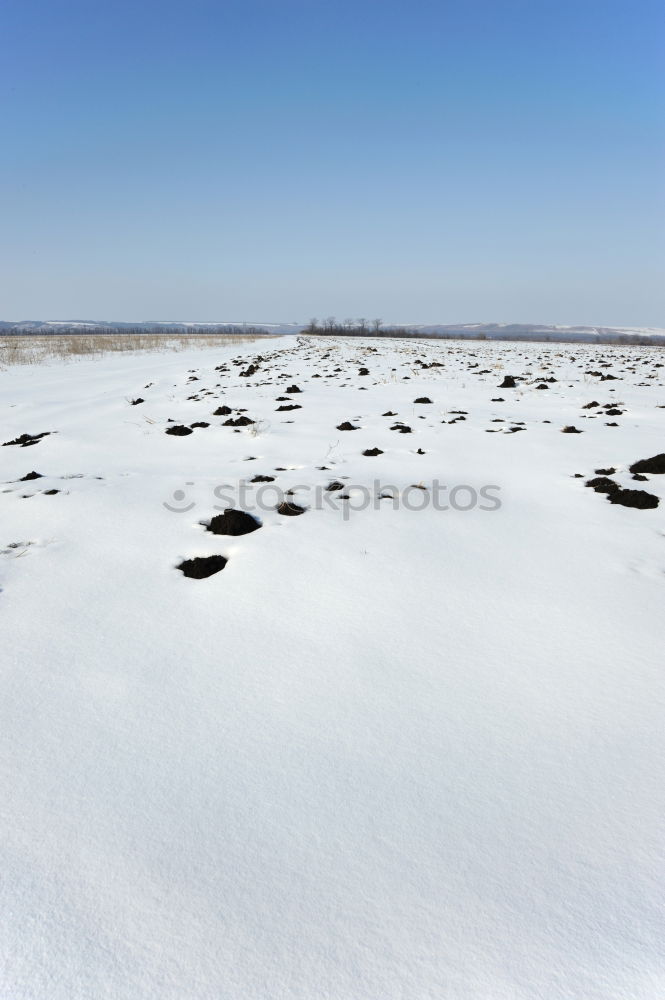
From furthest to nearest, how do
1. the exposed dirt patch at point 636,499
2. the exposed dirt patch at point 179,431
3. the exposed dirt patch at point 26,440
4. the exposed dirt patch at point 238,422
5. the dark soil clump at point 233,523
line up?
1. the exposed dirt patch at point 238,422
2. the exposed dirt patch at point 179,431
3. the exposed dirt patch at point 26,440
4. the exposed dirt patch at point 636,499
5. the dark soil clump at point 233,523

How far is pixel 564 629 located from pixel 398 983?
180 cm

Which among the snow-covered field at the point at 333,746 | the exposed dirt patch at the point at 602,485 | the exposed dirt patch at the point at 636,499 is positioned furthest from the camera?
the exposed dirt patch at the point at 602,485

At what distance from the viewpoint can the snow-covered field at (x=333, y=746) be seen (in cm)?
127

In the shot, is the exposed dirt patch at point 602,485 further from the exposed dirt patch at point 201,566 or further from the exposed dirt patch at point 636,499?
the exposed dirt patch at point 201,566

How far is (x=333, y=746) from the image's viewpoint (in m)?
1.91

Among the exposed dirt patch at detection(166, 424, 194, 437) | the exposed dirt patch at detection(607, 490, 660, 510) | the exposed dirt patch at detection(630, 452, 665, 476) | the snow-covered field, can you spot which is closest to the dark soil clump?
the snow-covered field

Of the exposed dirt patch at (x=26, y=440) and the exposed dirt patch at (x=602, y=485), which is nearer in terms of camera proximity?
the exposed dirt patch at (x=602, y=485)

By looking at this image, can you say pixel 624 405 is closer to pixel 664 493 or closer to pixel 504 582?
pixel 664 493

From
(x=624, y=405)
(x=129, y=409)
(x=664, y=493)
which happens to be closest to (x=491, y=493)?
(x=664, y=493)

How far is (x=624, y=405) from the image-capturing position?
8.51 m

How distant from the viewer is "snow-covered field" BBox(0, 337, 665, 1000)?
49.9 inches

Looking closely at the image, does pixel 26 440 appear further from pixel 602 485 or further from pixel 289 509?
pixel 602 485

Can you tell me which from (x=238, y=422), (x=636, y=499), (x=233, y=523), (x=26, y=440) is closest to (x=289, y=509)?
(x=233, y=523)

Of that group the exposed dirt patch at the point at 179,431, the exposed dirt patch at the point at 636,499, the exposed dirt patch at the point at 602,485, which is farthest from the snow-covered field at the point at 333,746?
the exposed dirt patch at the point at 179,431
